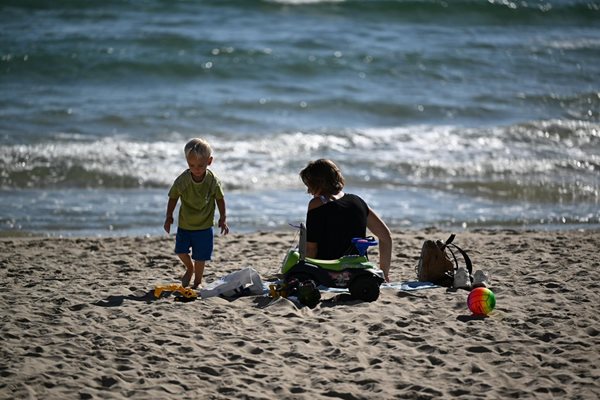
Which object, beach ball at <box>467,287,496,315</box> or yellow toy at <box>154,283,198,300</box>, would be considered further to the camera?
yellow toy at <box>154,283,198,300</box>

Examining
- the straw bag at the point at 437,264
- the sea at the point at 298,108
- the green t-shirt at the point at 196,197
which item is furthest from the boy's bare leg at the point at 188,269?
the sea at the point at 298,108

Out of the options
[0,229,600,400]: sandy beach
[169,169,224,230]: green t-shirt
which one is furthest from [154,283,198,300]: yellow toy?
[169,169,224,230]: green t-shirt

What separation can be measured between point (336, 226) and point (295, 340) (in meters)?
1.32

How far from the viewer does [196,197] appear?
707 cm

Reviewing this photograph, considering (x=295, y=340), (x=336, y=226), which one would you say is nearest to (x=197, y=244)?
(x=336, y=226)

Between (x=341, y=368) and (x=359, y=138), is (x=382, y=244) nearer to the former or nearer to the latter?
(x=341, y=368)

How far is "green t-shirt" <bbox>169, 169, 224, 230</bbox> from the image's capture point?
277 inches

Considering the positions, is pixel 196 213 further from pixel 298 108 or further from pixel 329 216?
pixel 298 108

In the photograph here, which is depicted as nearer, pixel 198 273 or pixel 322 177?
pixel 322 177

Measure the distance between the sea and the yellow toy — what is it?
3365 mm

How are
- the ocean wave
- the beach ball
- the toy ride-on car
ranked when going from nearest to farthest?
the beach ball
the toy ride-on car
the ocean wave

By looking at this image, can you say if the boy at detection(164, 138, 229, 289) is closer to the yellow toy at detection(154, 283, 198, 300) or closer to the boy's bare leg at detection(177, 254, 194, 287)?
the boy's bare leg at detection(177, 254, 194, 287)

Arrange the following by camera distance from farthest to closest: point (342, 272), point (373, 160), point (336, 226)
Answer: point (373, 160) < point (336, 226) < point (342, 272)

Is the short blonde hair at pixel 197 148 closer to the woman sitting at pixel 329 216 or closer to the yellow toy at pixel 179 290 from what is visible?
the woman sitting at pixel 329 216
